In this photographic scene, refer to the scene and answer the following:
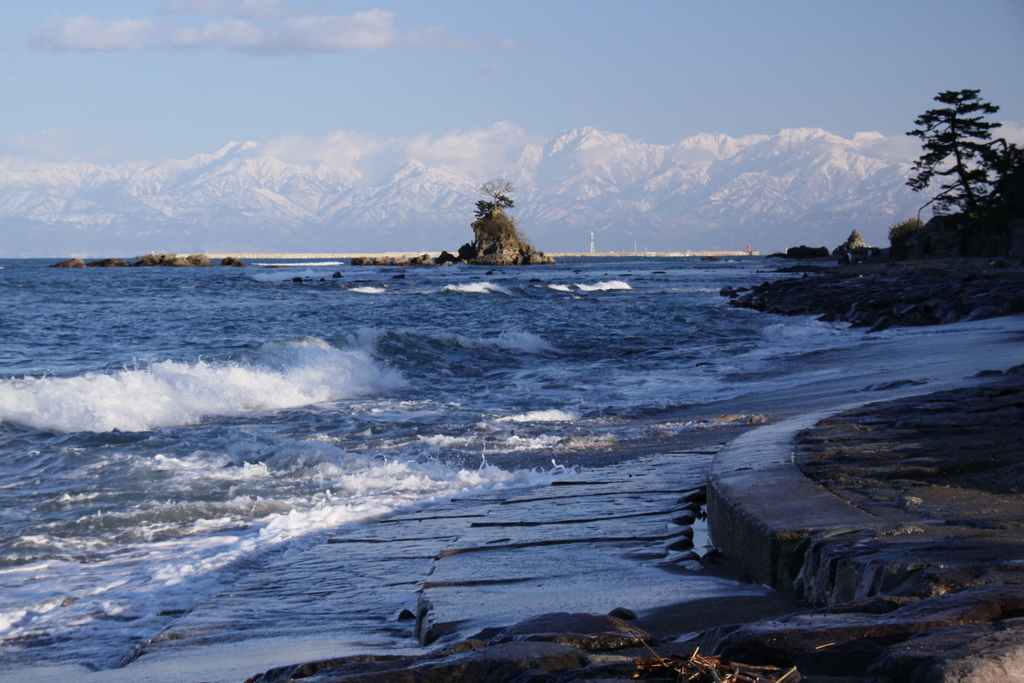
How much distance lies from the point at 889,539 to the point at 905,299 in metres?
20.5

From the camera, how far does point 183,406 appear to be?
10812mm

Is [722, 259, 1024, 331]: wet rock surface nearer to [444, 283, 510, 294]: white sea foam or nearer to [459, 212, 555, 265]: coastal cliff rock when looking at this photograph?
[444, 283, 510, 294]: white sea foam

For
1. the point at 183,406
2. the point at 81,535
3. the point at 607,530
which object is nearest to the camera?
the point at 607,530

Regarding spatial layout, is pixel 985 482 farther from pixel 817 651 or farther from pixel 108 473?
pixel 108 473

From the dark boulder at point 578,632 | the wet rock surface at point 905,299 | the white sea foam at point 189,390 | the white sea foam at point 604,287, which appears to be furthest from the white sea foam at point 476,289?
the dark boulder at point 578,632

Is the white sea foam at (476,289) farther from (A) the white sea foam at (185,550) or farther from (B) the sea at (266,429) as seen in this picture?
(A) the white sea foam at (185,550)

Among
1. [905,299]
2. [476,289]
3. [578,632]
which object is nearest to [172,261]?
[476,289]

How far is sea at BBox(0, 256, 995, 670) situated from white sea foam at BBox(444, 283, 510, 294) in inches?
649

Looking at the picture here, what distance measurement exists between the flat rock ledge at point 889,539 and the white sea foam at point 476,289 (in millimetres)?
34911

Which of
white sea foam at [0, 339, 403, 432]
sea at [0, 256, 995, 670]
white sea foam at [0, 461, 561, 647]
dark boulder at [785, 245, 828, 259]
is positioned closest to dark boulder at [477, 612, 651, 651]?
sea at [0, 256, 995, 670]

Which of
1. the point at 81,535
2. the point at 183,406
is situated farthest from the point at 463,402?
the point at 81,535

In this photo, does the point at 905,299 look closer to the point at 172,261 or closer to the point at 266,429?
the point at 266,429

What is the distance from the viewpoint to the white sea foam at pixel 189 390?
9.95 metres

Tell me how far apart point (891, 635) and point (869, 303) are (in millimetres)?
21240
